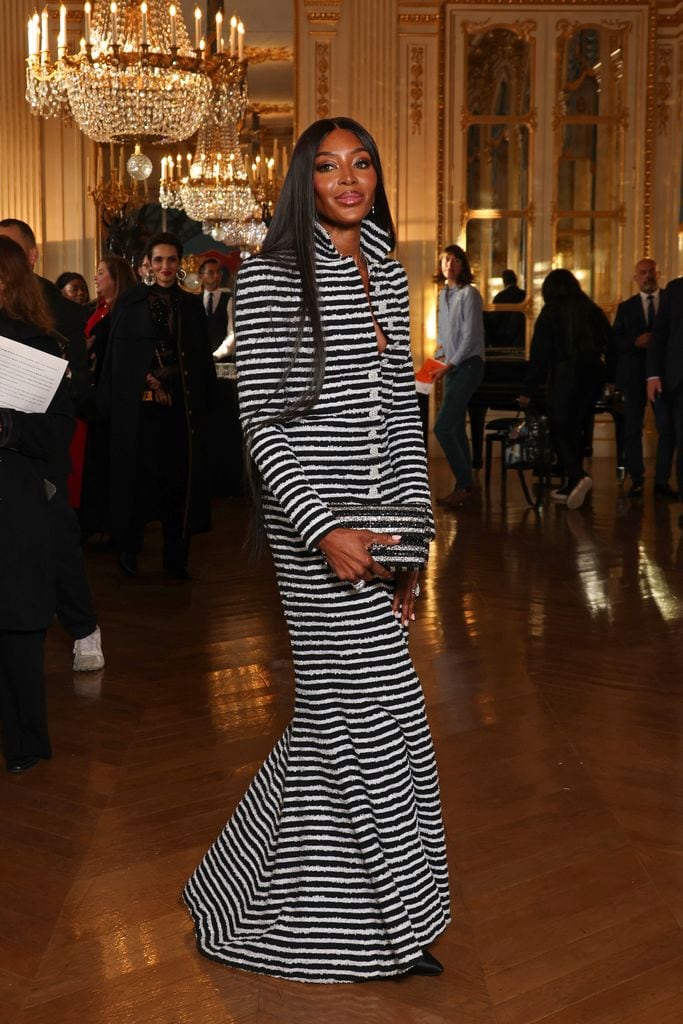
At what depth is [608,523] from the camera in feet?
27.8

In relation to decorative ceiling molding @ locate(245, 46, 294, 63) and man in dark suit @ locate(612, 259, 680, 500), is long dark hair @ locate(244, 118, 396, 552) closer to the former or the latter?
man in dark suit @ locate(612, 259, 680, 500)

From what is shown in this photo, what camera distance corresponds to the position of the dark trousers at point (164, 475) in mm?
6598

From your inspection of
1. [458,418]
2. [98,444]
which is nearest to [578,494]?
[458,418]

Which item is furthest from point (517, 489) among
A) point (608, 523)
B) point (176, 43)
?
point (176, 43)

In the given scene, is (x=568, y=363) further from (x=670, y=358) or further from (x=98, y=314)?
(x=98, y=314)

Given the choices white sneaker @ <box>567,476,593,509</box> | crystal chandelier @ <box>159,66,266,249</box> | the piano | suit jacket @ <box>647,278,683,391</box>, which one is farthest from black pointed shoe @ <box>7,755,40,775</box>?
crystal chandelier @ <box>159,66,266,249</box>

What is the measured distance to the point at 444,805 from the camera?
135 inches

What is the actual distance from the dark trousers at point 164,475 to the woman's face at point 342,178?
4.18 metres

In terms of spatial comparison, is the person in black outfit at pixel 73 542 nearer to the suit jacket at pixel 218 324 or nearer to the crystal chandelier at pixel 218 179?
the suit jacket at pixel 218 324

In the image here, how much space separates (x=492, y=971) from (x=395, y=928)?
25 cm

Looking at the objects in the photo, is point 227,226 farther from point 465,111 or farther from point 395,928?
point 395,928

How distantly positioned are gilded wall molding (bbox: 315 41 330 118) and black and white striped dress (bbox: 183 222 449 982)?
10566 mm

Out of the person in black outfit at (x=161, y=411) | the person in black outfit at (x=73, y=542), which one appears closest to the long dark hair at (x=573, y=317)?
the person in black outfit at (x=161, y=411)

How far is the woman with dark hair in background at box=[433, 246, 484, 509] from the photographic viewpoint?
9227mm
